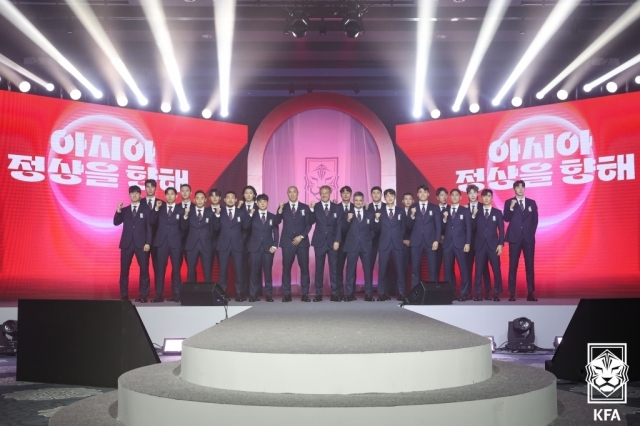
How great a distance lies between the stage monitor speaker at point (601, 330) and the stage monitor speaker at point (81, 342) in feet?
10.4

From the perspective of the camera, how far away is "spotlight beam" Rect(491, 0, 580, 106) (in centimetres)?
758

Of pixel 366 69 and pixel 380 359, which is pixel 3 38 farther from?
pixel 380 359

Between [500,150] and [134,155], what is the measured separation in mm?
5435

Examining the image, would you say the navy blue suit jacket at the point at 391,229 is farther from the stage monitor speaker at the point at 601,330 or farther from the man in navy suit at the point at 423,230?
the stage monitor speaker at the point at 601,330

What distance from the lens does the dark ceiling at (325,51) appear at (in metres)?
7.86

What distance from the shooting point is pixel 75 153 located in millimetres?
9312

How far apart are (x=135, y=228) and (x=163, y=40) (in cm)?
239

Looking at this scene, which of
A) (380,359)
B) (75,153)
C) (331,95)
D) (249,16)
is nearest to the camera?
(380,359)

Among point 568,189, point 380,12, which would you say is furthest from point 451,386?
point 568,189

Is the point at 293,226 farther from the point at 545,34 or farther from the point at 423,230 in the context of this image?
the point at 545,34

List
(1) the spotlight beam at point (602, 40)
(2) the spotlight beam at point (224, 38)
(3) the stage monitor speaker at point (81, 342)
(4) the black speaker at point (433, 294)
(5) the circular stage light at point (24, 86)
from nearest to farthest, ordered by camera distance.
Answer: (3) the stage monitor speaker at point (81, 342) < (4) the black speaker at point (433, 294) < (2) the spotlight beam at point (224, 38) < (1) the spotlight beam at point (602, 40) < (5) the circular stage light at point (24, 86)

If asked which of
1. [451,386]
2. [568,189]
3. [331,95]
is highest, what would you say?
[331,95]
